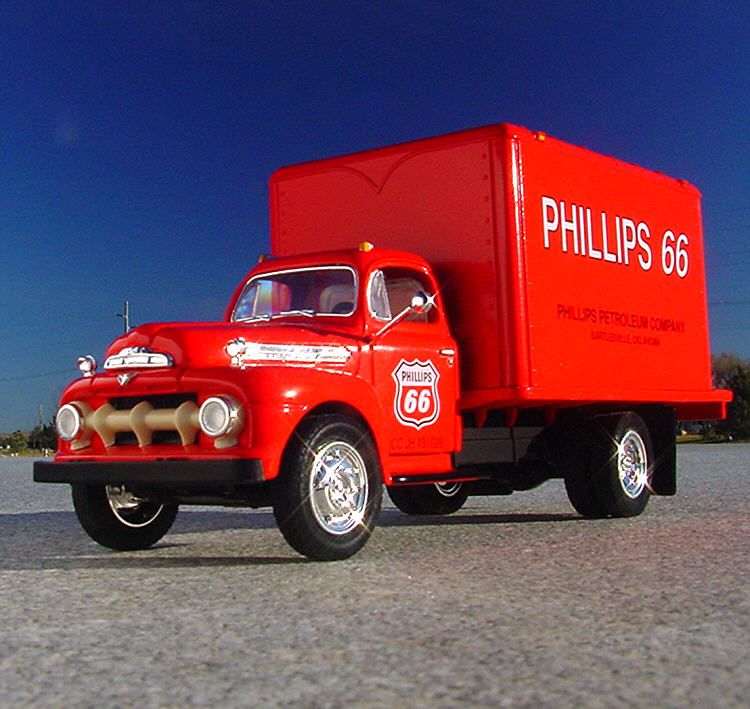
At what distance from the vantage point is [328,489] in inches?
300

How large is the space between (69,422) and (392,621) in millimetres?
3750

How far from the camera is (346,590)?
21.0ft

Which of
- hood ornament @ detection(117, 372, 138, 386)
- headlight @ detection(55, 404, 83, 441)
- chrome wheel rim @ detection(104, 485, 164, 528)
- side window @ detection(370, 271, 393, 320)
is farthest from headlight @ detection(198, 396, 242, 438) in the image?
side window @ detection(370, 271, 393, 320)

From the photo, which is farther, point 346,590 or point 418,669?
point 346,590

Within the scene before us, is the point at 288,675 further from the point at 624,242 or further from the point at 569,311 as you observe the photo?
the point at 624,242

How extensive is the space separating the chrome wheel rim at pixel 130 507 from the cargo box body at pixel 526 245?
2642 millimetres

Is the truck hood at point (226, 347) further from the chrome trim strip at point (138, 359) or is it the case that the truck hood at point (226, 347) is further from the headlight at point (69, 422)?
the headlight at point (69, 422)

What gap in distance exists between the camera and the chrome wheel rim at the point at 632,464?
1081cm

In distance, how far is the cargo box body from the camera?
31.1ft

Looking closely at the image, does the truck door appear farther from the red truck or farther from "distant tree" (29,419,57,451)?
"distant tree" (29,419,57,451)

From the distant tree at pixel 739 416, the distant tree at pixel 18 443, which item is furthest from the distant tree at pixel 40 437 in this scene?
the distant tree at pixel 739 416

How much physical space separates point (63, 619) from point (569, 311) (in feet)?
18.6

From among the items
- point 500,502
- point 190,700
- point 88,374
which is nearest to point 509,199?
point 88,374

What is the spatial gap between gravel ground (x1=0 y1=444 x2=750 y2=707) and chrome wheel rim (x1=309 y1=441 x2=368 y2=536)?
305 mm
